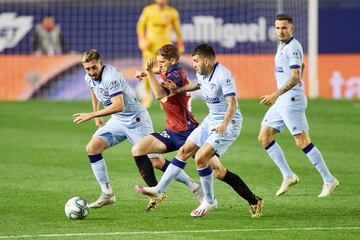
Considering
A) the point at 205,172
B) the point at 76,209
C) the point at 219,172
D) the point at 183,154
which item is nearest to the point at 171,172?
the point at 183,154

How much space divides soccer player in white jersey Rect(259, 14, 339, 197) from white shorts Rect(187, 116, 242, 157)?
5.01 feet

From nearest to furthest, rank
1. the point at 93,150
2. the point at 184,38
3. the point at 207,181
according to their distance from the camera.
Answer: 1. the point at 207,181
2. the point at 93,150
3. the point at 184,38

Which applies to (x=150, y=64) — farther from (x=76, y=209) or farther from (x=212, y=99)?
(x=76, y=209)

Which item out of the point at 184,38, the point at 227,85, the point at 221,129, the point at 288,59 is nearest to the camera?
the point at 221,129

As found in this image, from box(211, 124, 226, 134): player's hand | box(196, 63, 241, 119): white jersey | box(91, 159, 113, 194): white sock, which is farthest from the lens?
box(91, 159, 113, 194): white sock

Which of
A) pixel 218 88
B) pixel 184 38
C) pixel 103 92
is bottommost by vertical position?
pixel 184 38

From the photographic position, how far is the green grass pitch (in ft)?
30.7

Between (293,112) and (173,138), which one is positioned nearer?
(173,138)

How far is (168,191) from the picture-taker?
1215 cm

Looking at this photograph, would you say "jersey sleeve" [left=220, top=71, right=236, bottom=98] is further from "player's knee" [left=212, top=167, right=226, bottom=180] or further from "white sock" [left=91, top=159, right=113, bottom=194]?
"white sock" [left=91, top=159, right=113, bottom=194]

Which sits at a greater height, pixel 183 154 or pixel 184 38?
pixel 183 154

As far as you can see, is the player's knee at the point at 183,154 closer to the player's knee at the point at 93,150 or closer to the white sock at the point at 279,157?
the player's knee at the point at 93,150

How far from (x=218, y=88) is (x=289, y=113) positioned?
2.23 meters

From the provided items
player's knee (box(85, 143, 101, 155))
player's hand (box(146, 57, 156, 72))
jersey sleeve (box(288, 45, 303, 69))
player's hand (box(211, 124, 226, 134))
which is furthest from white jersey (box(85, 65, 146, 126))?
jersey sleeve (box(288, 45, 303, 69))
